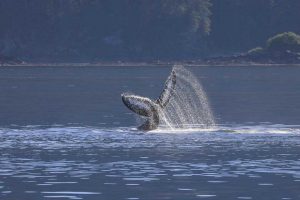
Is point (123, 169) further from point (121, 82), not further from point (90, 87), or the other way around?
point (121, 82)

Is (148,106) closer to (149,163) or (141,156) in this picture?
(141,156)

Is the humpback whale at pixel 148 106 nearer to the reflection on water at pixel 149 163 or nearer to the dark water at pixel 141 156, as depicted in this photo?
the dark water at pixel 141 156

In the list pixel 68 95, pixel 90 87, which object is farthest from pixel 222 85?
pixel 68 95

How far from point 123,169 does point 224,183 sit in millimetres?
5387

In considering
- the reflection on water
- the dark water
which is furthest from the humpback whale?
the reflection on water

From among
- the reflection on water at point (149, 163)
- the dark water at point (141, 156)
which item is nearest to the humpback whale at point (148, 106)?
the dark water at point (141, 156)

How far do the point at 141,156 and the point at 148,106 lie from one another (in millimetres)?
11901

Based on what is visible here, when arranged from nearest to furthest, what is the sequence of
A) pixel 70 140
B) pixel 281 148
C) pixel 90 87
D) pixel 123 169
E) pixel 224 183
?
pixel 224 183, pixel 123 169, pixel 281 148, pixel 70 140, pixel 90 87

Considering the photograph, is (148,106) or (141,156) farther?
(148,106)

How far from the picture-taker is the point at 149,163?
54.7 m

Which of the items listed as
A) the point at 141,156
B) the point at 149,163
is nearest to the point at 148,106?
the point at 141,156

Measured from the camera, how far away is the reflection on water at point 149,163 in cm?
4675

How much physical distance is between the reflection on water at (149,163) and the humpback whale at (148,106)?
2.80ft

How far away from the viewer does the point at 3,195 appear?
4550cm
